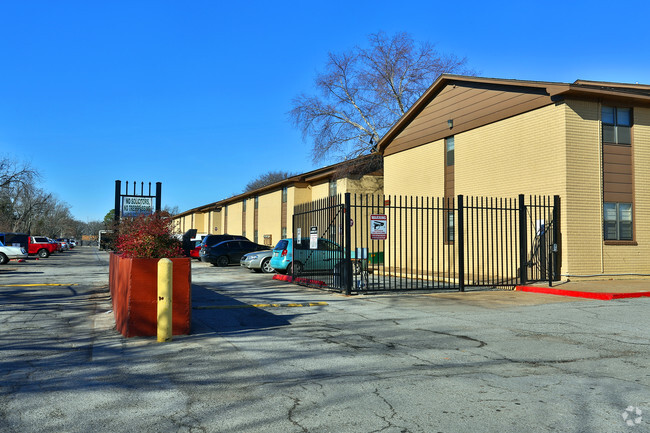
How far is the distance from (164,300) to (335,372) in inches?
117

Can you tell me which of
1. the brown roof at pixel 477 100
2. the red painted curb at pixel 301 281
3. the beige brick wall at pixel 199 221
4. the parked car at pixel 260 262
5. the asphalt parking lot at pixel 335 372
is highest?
the brown roof at pixel 477 100

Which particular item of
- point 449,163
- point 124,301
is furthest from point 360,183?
point 124,301

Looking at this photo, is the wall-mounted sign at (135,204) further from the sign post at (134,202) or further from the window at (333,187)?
the window at (333,187)

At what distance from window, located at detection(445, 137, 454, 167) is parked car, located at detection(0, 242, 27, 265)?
26551mm

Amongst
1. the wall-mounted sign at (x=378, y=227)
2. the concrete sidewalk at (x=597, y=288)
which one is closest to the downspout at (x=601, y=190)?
the concrete sidewalk at (x=597, y=288)

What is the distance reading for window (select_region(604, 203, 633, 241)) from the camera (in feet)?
54.3

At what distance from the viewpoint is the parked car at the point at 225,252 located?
2928cm

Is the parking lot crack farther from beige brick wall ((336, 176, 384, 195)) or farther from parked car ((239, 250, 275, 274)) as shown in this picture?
beige brick wall ((336, 176, 384, 195))

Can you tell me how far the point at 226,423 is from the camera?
4305 mm

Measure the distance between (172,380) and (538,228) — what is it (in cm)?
1357

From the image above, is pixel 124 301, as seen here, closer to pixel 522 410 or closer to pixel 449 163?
pixel 522 410

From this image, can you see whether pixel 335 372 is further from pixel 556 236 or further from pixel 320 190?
pixel 320 190

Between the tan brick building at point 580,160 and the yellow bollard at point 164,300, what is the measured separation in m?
12.4

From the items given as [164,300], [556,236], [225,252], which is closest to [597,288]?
[556,236]
